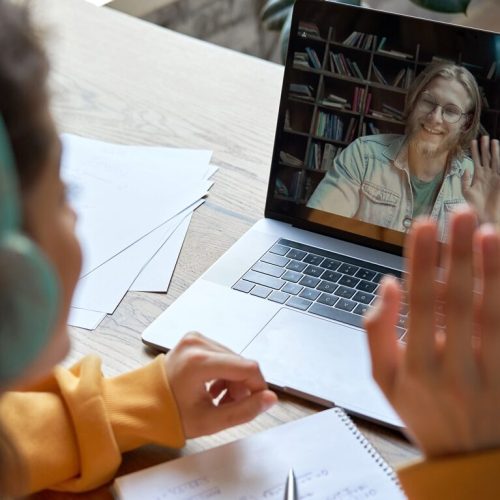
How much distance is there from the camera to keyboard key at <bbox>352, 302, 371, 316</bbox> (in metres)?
0.87

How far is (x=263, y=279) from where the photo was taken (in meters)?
0.91

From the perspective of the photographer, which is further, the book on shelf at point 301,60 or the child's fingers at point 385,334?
the book on shelf at point 301,60

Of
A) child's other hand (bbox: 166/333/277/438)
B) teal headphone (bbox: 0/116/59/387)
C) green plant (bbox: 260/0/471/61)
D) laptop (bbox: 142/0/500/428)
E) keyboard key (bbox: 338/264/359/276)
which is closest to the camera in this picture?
teal headphone (bbox: 0/116/59/387)

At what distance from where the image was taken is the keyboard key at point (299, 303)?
2.86ft

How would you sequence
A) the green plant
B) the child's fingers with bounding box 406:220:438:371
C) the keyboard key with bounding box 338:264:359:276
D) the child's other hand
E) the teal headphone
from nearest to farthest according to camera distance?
the teal headphone < the child's fingers with bounding box 406:220:438:371 < the child's other hand < the keyboard key with bounding box 338:264:359:276 < the green plant

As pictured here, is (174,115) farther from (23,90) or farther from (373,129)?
(23,90)

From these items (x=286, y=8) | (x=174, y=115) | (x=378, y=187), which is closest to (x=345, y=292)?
(x=378, y=187)

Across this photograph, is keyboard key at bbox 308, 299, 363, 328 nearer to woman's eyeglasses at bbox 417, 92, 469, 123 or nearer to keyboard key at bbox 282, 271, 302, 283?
keyboard key at bbox 282, 271, 302, 283

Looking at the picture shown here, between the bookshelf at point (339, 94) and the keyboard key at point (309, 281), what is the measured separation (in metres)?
0.11

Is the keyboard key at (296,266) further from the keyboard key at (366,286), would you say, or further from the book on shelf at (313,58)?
the book on shelf at (313,58)

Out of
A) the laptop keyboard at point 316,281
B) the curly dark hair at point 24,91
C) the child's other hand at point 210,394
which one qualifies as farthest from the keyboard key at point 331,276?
the curly dark hair at point 24,91

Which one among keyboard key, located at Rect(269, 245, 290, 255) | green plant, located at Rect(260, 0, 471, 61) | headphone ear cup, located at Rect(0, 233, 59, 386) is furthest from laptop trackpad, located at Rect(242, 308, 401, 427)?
green plant, located at Rect(260, 0, 471, 61)

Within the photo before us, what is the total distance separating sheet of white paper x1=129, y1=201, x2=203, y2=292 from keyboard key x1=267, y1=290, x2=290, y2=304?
0.38 feet

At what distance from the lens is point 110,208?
1.04 m
